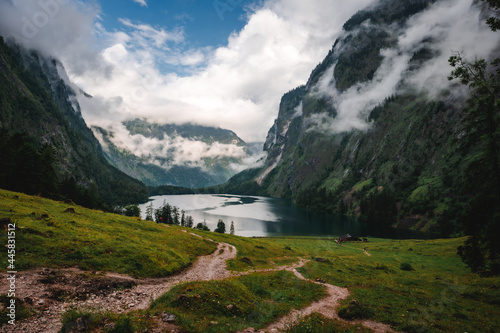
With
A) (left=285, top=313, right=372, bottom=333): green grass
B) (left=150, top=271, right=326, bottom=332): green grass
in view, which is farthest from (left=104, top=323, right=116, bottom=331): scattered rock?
(left=285, top=313, right=372, bottom=333): green grass

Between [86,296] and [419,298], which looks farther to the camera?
[419,298]

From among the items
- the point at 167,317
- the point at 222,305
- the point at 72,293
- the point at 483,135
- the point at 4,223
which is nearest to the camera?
the point at 167,317

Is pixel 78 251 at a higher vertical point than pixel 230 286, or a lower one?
higher

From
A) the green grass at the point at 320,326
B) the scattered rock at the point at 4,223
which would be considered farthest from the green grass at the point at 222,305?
the scattered rock at the point at 4,223

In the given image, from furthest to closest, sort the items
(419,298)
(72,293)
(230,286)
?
(419,298) < (230,286) < (72,293)

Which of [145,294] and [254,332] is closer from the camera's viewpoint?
[254,332]

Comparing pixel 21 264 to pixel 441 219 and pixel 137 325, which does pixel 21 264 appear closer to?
pixel 137 325

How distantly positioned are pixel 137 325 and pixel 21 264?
13.3m

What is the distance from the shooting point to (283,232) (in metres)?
143

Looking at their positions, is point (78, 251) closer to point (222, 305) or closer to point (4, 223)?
point (4, 223)

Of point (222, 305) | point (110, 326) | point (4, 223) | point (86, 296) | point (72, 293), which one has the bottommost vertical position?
point (222, 305)

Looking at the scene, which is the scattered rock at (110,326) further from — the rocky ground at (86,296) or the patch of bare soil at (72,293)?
the patch of bare soil at (72,293)

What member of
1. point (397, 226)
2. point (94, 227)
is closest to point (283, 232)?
point (397, 226)

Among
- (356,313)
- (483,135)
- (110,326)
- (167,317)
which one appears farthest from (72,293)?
(483,135)
